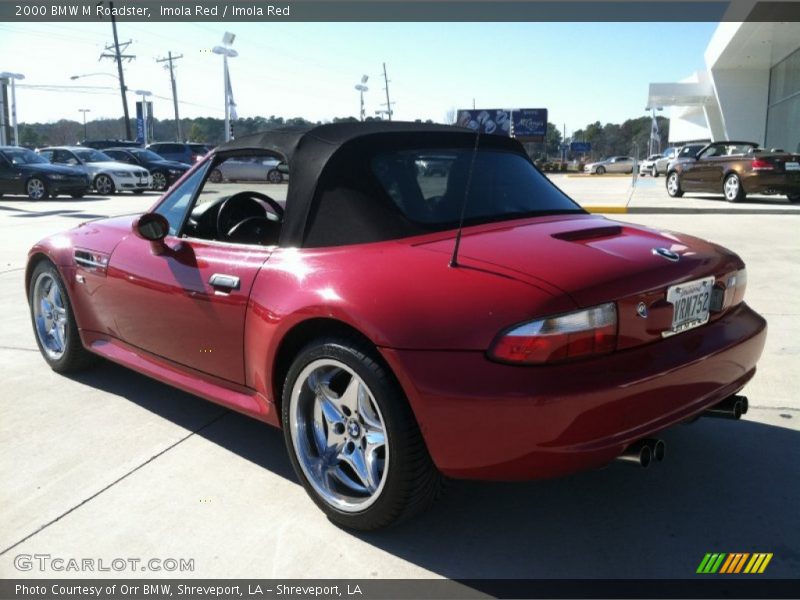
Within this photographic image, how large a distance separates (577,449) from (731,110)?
41413 mm

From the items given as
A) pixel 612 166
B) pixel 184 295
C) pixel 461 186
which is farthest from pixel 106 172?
pixel 612 166

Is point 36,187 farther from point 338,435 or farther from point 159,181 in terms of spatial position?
point 338,435

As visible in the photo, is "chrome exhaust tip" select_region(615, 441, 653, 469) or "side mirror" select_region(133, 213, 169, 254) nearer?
"chrome exhaust tip" select_region(615, 441, 653, 469)

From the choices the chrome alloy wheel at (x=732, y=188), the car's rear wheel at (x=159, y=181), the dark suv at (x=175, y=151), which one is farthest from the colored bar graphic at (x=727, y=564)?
the dark suv at (x=175, y=151)

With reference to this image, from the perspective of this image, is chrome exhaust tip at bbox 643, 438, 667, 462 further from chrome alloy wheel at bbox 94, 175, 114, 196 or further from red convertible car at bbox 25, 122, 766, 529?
chrome alloy wheel at bbox 94, 175, 114, 196


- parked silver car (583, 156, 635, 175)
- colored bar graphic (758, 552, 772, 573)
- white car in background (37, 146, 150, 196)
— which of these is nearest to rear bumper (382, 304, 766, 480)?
colored bar graphic (758, 552, 772, 573)

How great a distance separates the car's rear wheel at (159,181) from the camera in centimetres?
2275

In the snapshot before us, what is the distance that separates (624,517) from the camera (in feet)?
8.66

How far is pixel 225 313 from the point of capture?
9.70ft

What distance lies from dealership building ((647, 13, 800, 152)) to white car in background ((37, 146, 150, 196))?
2342 cm

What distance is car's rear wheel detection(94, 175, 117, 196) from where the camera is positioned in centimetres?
2102

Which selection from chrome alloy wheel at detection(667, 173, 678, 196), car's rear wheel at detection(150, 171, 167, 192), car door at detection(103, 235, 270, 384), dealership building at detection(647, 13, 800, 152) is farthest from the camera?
dealership building at detection(647, 13, 800, 152)

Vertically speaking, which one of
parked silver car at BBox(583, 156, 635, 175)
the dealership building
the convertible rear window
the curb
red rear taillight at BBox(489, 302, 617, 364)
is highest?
the dealership building

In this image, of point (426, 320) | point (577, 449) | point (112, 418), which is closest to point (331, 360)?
point (426, 320)
